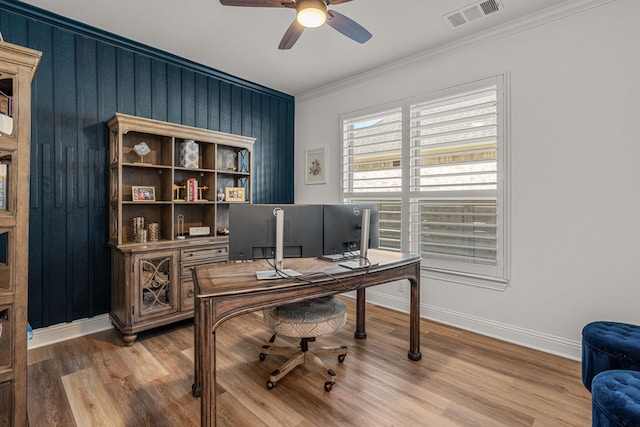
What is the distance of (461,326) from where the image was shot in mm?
3168

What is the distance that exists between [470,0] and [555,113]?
1.13 m

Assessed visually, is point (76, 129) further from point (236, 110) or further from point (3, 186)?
point (236, 110)

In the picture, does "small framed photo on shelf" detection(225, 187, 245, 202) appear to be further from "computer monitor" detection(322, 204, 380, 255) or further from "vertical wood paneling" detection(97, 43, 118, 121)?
"computer monitor" detection(322, 204, 380, 255)

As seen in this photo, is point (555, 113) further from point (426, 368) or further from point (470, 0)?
point (426, 368)

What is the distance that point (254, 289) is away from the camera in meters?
1.67

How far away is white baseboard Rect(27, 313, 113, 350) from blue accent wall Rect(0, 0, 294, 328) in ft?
0.18

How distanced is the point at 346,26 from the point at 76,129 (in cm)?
252

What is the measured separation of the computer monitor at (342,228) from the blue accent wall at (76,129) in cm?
229

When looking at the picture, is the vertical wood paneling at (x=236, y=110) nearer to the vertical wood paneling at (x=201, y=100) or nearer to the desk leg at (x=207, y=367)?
the vertical wood paneling at (x=201, y=100)

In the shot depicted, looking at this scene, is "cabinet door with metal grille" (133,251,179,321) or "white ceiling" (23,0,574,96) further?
"cabinet door with metal grille" (133,251,179,321)

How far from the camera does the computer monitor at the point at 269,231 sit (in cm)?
192

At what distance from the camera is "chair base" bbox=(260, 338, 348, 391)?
2143 millimetres

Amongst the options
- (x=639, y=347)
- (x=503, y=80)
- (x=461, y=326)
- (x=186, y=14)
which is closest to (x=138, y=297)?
(x=186, y=14)

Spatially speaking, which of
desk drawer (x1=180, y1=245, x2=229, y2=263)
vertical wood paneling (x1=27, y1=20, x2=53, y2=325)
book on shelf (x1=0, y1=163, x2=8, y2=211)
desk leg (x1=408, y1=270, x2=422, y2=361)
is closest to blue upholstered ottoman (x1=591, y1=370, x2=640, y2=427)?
desk leg (x1=408, y1=270, x2=422, y2=361)
